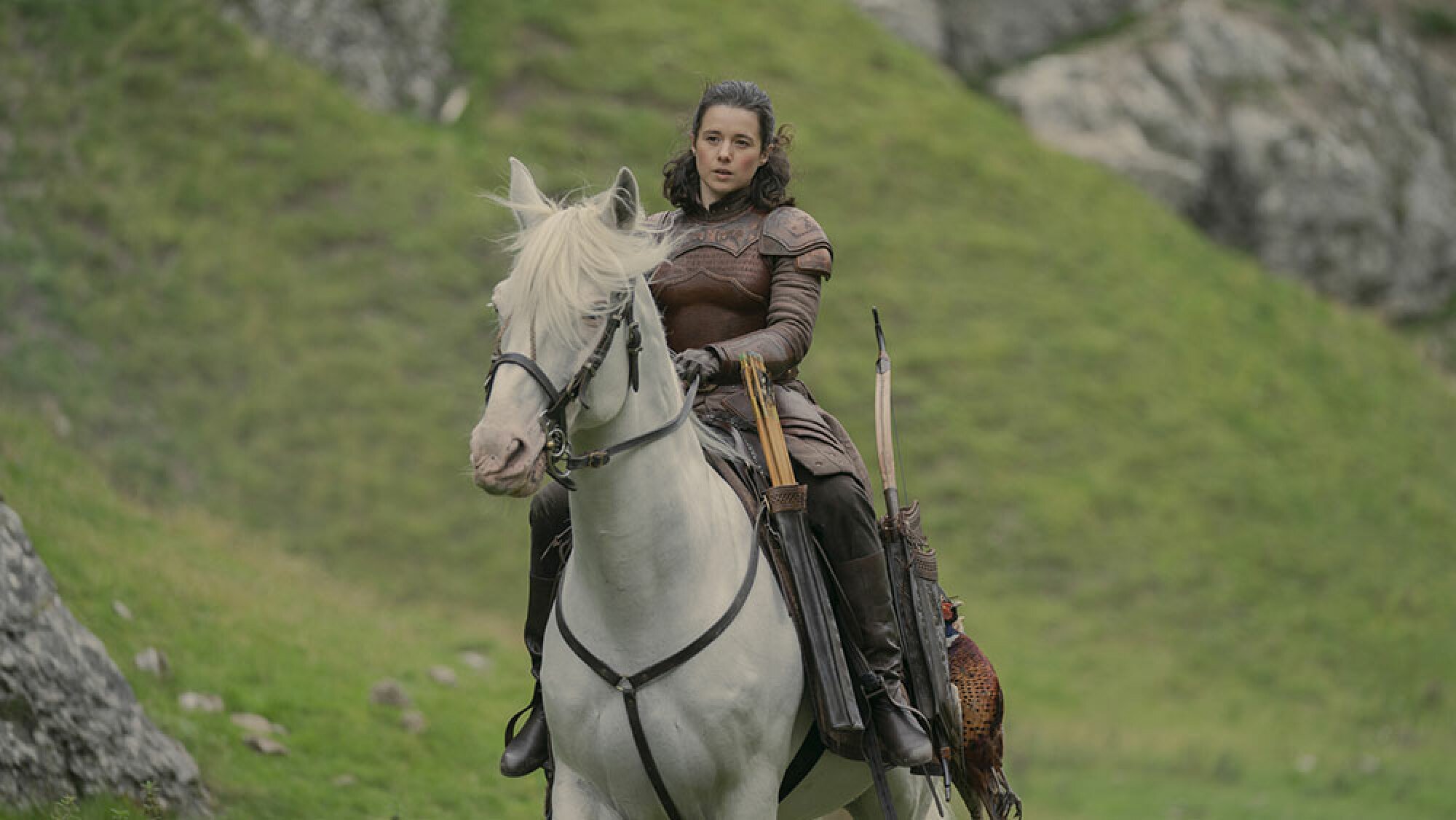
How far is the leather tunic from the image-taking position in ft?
20.6

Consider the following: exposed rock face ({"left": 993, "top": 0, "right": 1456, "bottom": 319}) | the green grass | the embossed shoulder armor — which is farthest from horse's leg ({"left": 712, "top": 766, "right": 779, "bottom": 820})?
exposed rock face ({"left": 993, "top": 0, "right": 1456, "bottom": 319})

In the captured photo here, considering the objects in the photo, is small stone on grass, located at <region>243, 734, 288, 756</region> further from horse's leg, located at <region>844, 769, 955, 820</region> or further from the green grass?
horse's leg, located at <region>844, 769, 955, 820</region>

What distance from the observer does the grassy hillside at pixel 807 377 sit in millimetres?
16812

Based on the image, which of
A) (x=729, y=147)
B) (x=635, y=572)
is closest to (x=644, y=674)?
(x=635, y=572)

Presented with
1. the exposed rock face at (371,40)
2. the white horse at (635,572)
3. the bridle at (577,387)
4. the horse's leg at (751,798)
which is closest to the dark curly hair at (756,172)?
the white horse at (635,572)

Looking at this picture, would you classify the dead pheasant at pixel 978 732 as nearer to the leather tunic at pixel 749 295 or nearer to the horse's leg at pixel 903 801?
the horse's leg at pixel 903 801

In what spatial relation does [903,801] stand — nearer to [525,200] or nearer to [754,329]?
[754,329]

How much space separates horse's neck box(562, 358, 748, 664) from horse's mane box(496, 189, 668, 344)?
18.3 inches

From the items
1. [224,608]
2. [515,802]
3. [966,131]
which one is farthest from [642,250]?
[966,131]

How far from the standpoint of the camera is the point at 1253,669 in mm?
20125

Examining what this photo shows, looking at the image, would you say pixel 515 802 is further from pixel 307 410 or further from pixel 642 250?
pixel 307 410

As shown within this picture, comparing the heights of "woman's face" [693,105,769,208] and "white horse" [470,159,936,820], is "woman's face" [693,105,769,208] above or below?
above

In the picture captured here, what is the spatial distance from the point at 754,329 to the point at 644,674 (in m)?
1.70

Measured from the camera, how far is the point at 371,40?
84.3 feet
